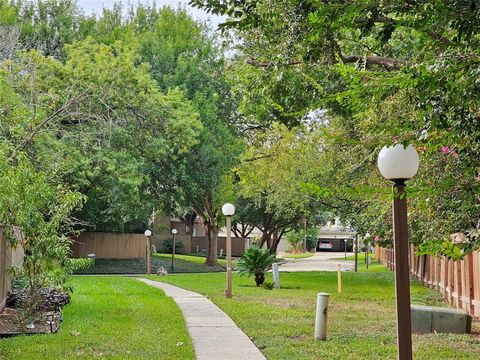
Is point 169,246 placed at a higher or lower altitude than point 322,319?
higher

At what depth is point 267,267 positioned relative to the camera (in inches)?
843

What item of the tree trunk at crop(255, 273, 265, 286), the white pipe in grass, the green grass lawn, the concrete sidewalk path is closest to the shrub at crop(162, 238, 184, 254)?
the tree trunk at crop(255, 273, 265, 286)

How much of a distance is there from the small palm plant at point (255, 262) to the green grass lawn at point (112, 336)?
6.60 metres

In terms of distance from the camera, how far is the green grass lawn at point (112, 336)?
26.0 ft

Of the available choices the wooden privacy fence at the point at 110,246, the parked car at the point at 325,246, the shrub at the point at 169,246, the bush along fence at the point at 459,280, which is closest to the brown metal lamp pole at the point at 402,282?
the bush along fence at the point at 459,280

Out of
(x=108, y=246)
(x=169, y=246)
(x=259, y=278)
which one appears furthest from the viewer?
(x=169, y=246)

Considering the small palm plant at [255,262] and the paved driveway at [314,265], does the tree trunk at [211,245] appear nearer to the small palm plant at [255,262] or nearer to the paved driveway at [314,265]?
the paved driveway at [314,265]

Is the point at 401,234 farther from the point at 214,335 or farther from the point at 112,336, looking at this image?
the point at 112,336

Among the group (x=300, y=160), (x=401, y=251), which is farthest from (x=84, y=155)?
(x=401, y=251)

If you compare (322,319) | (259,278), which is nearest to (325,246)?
(259,278)

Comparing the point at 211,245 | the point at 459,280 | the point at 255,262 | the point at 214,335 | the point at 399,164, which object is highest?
the point at 399,164

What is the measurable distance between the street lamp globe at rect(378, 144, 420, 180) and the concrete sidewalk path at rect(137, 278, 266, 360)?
333 cm

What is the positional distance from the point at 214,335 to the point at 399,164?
5184mm

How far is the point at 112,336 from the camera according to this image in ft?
30.7
